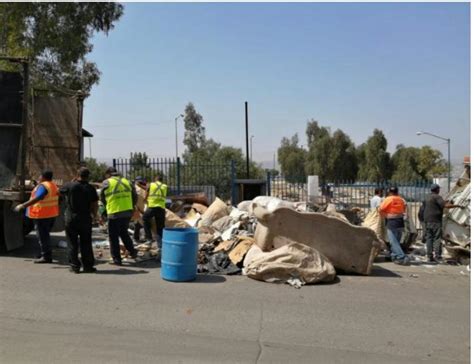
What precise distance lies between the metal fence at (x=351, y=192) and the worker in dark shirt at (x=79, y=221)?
7907mm

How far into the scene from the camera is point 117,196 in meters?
8.12

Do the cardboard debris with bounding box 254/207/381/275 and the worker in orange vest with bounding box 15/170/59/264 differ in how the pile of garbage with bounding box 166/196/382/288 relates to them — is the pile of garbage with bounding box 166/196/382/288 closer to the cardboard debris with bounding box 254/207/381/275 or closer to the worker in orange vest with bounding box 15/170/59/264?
the cardboard debris with bounding box 254/207/381/275

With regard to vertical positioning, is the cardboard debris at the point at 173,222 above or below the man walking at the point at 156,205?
below

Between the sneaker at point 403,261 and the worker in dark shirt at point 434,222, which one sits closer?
the sneaker at point 403,261

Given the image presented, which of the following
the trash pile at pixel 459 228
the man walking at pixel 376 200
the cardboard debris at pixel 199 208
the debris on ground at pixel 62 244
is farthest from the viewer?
the cardboard debris at pixel 199 208

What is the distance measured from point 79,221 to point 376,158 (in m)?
48.3

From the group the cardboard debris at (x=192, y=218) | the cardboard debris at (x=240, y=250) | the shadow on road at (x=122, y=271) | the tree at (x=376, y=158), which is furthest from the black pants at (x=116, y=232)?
the tree at (x=376, y=158)

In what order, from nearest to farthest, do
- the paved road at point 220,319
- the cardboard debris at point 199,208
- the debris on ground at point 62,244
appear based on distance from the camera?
the paved road at point 220,319 → the debris on ground at point 62,244 → the cardboard debris at point 199,208

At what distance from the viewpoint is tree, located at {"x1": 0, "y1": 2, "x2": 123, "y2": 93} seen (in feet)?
57.6

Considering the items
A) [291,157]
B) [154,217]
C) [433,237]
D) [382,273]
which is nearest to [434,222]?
[433,237]

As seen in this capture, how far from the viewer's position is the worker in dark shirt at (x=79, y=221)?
24.2ft

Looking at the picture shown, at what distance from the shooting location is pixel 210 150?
152 feet

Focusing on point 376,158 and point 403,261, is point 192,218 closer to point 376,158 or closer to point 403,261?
point 403,261

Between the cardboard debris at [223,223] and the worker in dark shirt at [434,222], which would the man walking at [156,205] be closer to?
the cardboard debris at [223,223]
